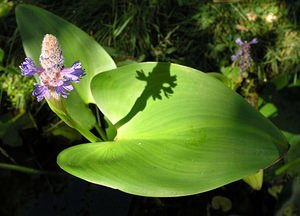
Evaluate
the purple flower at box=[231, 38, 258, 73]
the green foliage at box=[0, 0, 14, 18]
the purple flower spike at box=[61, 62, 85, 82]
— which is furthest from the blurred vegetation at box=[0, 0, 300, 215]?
the purple flower spike at box=[61, 62, 85, 82]

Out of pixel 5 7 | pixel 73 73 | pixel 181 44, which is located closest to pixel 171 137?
pixel 73 73

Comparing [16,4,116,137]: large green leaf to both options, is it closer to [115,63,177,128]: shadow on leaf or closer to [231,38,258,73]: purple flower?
[115,63,177,128]: shadow on leaf

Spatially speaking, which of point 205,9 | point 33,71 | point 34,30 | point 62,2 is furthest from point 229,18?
point 33,71

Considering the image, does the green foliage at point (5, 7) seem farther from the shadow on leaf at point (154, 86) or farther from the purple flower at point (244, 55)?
the purple flower at point (244, 55)

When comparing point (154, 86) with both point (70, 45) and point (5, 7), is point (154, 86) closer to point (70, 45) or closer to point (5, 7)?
point (70, 45)

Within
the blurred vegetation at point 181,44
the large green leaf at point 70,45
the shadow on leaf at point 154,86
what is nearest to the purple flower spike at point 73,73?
the shadow on leaf at point 154,86

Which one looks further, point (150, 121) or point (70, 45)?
point (70, 45)

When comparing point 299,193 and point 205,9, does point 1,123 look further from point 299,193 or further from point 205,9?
point 299,193
